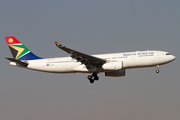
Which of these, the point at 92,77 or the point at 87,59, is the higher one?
the point at 87,59

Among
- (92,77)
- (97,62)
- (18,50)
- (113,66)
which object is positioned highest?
(18,50)

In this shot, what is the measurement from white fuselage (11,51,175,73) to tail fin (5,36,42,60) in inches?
151

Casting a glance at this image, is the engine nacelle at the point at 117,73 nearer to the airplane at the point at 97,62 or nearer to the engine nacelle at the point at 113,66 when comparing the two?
the airplane at the point at 97,62

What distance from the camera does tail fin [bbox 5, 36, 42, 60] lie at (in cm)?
4256

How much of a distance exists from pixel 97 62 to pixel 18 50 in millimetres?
14075

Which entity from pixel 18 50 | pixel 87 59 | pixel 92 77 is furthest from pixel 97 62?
pixel 18 50

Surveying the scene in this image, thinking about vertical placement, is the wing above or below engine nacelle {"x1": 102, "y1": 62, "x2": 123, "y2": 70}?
above

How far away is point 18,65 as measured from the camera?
40500 mm

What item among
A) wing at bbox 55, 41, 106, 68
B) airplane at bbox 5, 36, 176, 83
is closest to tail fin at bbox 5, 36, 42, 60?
airplane at bbox 5, 36, 176, 83

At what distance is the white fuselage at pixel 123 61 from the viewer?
3647 centimetres

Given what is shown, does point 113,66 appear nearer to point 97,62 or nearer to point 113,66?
point 113,66

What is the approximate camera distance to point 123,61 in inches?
1441

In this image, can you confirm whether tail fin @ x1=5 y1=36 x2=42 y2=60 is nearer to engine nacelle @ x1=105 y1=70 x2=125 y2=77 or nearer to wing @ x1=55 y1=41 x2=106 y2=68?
wing @ x1=55 y1=41 x2=106 y2=68

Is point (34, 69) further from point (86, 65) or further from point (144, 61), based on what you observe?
point (144, 61)
